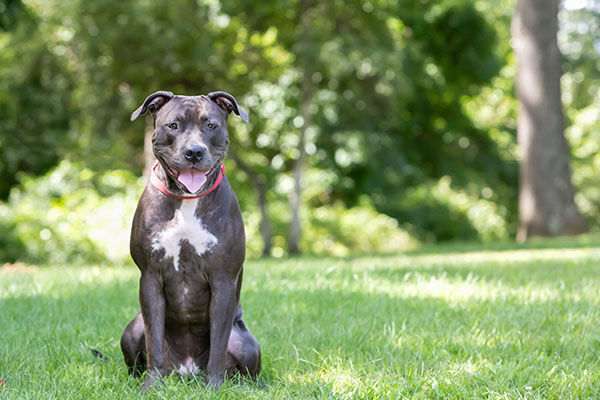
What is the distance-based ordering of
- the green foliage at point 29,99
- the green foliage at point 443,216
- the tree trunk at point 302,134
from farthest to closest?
the green foliage at point 443,216, the tree trunk at point 302,134, the green foliage at point 29,99

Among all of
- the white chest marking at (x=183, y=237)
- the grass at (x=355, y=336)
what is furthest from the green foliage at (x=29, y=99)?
the white chest marking at (x=183, y=237)

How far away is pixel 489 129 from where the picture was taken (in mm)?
20328

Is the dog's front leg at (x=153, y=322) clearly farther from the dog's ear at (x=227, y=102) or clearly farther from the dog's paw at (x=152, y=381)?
the dog's ear at (x=227, y=102)

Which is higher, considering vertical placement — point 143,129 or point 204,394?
point 143,129

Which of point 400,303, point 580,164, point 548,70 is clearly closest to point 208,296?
point 400,303

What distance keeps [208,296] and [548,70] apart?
41.8ft

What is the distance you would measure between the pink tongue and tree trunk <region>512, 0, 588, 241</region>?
12.1 m

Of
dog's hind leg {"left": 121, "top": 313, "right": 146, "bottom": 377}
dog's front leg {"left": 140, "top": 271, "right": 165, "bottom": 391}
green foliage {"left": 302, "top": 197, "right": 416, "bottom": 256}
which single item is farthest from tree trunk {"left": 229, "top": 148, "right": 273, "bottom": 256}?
dog's front leg {"left": 140, "top": 271, "right": 165, "bottom": 391}

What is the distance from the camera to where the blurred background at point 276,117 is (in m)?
11.7

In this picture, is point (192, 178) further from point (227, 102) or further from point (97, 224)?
point (97, 224)

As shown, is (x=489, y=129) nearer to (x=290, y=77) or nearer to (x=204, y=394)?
(x=290, y=77)

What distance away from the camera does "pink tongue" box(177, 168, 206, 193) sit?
293cm

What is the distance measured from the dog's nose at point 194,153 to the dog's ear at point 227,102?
40 cm

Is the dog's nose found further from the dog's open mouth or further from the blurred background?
the blurred background
